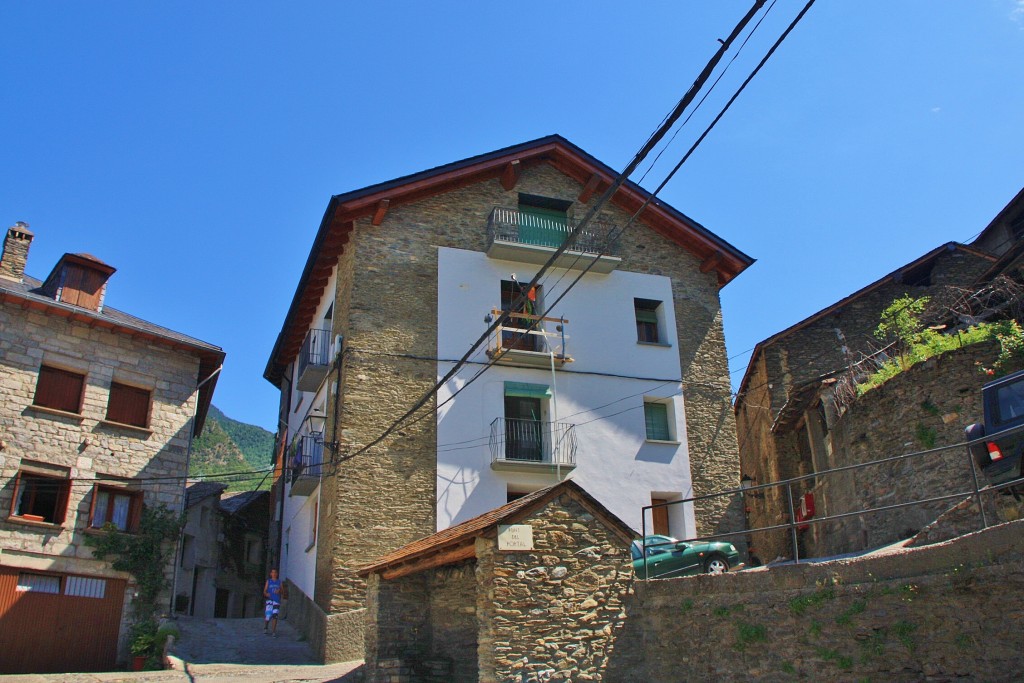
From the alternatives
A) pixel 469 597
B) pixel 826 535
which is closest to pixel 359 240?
pixel 469 597

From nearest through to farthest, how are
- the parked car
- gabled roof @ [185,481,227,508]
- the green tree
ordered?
the parked car
the green tree
gabled roof @ [185,481,227,508]

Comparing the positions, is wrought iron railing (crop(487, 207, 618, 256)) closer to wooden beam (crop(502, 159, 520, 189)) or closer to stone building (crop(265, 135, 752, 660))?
stone building (crop(265, 135, 752, 660))

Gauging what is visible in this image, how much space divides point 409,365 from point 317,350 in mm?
3565

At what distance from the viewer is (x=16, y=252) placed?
22.2 m

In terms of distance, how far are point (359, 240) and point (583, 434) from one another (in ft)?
22.6

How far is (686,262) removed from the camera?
24062mm

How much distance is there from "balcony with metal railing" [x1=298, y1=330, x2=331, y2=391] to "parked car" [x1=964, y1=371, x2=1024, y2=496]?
14760 millimetres

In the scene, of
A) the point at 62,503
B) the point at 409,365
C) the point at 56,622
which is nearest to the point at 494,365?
the point at 409,365

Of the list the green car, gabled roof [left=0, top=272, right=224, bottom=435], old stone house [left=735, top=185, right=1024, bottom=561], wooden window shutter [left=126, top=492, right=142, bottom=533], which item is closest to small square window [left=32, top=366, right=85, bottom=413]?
gabled roof [left=0, top=272, right=224, bottom=435]

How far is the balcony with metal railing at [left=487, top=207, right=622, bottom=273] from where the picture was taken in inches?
856

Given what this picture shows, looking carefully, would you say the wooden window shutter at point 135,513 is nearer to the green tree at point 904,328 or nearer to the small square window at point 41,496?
the small square window at point 41,496

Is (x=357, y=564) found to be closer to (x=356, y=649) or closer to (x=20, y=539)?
(x=356, y=649)

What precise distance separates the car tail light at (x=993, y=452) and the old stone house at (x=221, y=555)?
24.6 m

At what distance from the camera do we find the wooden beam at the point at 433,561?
11719 millimetres
